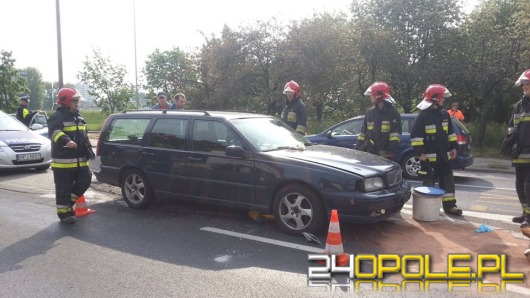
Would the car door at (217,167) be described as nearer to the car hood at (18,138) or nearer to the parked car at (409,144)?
the parked car at (409,144)

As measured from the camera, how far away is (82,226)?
6.10m

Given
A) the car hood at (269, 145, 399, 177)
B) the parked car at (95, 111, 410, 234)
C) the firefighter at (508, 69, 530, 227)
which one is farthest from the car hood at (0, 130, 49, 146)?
the firefighter at (508, 69, 530, 227)

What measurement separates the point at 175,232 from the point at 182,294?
75.2 inches

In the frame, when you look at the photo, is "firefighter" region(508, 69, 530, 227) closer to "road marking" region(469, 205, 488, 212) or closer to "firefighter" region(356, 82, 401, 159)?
"road marking" region(469, 205, 488, 212)

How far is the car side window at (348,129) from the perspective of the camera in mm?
10414

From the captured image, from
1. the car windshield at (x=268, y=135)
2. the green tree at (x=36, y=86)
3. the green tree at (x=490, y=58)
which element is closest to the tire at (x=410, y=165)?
the car windshield at (x=268, y=135)

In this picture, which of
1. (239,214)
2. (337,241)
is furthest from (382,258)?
(239,214)

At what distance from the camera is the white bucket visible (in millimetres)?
5816

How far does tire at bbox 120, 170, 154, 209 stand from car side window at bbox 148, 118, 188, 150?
60 centimetres

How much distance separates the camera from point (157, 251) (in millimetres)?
4957

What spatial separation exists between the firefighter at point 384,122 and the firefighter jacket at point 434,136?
0.69 metres

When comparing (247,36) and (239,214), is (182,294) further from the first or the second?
(247,36)

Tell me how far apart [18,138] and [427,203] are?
31.9 ft

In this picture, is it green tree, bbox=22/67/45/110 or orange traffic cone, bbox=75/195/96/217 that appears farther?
green tree, bbox=22/67/45/110
